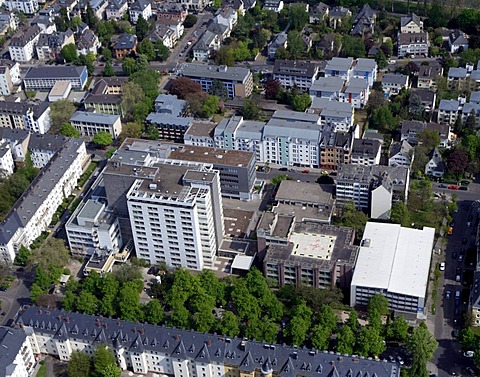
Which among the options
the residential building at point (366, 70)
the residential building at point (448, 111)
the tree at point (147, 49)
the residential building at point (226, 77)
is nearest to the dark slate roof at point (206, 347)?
the residential building at point (448, 111)

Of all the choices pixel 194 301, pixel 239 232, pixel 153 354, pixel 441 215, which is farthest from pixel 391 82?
pixel 153 354

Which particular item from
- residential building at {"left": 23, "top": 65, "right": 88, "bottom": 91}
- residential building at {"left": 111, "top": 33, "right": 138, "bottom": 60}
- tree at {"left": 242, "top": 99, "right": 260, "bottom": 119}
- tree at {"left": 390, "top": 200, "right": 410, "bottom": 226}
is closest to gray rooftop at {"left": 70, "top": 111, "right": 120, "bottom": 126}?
residential building at {"left": 23, "top": 65, "right": 88, "bottom": 91}

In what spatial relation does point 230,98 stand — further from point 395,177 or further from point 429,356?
point 429,356

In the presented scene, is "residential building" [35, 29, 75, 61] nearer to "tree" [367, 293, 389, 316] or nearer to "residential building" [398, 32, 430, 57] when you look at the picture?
"residential building" [398, 32, 430, 57]

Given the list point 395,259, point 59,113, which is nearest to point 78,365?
point 395,259

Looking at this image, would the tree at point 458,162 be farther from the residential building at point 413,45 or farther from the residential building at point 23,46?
the residential building at point 23,46

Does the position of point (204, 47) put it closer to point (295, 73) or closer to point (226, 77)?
point (226, 77)
